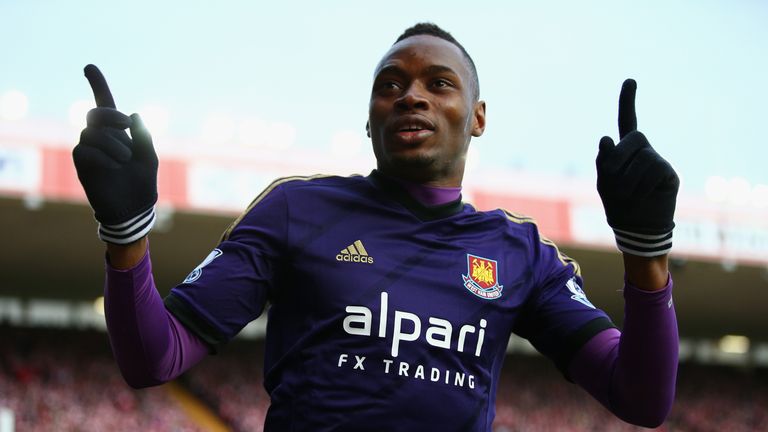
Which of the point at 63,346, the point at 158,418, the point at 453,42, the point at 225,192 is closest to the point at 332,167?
A: the point at 225,192

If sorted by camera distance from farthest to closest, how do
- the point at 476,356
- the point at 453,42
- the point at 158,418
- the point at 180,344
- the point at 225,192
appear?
the point at 158,418
the point at 225,192
the point at 453,42
the point at 476,356
the point at 180,344

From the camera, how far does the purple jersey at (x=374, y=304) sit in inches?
80.5

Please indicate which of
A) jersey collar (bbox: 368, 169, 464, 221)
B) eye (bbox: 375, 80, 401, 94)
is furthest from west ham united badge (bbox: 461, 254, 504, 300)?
eye (bbox: 375, 80, 401, 94)

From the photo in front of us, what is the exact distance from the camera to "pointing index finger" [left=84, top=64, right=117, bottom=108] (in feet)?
6.16

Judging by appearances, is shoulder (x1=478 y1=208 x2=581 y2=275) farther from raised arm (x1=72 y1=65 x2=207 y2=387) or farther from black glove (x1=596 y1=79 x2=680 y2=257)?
raised arm (x1=72 y1=65 x2=207 y2=387)

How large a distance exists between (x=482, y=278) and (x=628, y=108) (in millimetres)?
519

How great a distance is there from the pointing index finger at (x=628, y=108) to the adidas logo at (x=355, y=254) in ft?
2.08

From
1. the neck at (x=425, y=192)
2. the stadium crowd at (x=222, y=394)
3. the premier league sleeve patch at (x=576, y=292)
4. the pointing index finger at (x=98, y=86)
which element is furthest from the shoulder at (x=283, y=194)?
the stadium crowd at (x=222, y=394)

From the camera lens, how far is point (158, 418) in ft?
54.6

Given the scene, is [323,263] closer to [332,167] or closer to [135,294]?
[135,294]

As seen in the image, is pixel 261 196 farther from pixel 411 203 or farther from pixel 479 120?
pixel 479 120

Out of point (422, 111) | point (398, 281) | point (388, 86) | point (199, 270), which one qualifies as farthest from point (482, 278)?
point (199, 270)

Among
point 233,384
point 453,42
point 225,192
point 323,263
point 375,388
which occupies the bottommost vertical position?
point 233,384

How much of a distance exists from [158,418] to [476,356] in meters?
15.4
